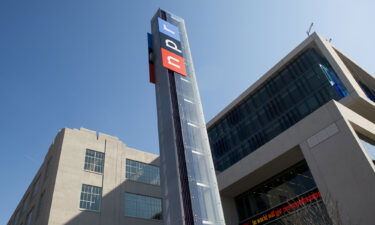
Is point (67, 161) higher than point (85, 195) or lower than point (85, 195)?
higher

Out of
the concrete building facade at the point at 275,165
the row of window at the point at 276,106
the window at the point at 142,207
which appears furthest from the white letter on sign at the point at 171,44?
the row of window at the point at 276,106

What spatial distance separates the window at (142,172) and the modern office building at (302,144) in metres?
9.69

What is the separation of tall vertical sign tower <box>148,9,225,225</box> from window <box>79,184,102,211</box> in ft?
46.2

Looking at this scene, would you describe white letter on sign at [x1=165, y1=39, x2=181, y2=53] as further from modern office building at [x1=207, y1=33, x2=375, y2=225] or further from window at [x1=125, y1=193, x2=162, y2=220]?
window at [x1=125, y1=193, x2=162, y2=220]

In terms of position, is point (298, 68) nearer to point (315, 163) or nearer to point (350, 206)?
point (315, 163)

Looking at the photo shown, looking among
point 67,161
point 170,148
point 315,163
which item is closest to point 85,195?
point 67,161

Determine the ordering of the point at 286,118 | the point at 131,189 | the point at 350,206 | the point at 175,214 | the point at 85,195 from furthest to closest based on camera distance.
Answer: the point at 286,118 → the point at 131,189 → the point at 85,195 → the point at 350,206 → the point at 175,214

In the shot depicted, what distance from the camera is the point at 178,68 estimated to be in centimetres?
3177

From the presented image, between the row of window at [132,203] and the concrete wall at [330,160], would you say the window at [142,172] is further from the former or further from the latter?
the concrete wall at [330,160]

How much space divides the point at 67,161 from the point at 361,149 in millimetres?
32390

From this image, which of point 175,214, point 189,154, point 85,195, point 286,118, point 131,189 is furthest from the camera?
point 286,118

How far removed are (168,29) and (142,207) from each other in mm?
23462

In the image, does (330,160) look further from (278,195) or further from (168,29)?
(168,29)

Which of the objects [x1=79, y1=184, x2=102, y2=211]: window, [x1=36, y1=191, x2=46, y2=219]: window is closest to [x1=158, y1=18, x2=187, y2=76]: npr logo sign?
[x1=79, y1=184, x2=102, y2=211]: window
